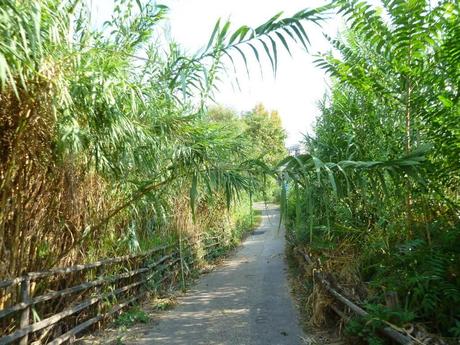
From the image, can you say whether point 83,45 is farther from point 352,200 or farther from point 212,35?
point 352,200

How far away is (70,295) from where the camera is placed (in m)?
4.23

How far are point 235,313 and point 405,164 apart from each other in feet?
12.8

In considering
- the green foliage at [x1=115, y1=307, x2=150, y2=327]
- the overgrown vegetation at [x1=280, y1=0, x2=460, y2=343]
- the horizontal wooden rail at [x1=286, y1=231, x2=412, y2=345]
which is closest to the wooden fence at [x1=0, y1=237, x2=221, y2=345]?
the green foliage at [x1=115, y1=307, x2=150, y2=327]

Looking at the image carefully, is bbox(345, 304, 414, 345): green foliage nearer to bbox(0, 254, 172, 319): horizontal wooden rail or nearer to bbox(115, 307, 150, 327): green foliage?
bbox(0, 254, 172, 319): horizontal wooden rail

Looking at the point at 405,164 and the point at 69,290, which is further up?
the point at 405,164

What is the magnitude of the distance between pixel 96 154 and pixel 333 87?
3901 mm

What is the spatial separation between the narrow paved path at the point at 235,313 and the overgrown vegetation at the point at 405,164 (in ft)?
2.54

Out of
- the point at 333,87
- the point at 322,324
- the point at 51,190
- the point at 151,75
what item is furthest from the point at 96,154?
the point at 333,87

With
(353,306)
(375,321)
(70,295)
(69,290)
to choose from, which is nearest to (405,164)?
(375,321)

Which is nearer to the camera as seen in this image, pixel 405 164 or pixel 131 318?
pixel 405 164

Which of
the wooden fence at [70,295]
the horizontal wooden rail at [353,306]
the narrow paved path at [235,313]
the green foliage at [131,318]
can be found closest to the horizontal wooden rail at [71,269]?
the wooden fence at [70,295]

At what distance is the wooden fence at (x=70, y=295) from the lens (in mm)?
3242

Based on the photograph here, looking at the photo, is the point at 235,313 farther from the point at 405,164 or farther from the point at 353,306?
the point at 405,164

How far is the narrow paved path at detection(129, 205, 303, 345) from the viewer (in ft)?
15.7
